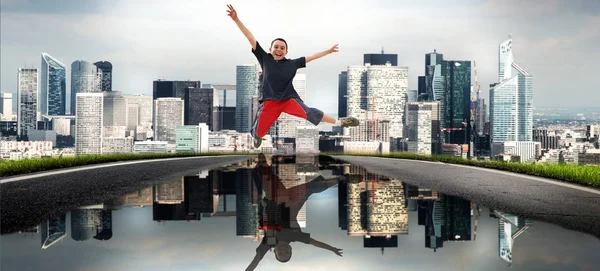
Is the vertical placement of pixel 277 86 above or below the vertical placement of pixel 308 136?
above

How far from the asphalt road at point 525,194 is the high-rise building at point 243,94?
234 feet

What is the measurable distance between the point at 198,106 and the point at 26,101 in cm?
4406

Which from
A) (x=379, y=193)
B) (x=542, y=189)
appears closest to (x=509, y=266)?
(x=379, y=193)

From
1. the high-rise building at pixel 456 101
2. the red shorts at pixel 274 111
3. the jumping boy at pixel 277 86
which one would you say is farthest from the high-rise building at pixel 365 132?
the jumping boy at pixel 277 86

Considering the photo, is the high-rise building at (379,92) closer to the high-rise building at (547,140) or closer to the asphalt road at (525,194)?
the high-rise building at (547,140)

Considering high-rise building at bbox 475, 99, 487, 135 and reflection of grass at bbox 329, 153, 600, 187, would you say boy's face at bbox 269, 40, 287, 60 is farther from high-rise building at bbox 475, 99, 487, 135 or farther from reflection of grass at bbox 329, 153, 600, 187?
high-rise building at bbox 475, 99, 487, 135

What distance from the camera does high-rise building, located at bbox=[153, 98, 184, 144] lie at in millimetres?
139875

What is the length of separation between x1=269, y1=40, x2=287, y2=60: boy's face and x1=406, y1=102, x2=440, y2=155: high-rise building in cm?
8428

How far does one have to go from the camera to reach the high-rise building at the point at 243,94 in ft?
297

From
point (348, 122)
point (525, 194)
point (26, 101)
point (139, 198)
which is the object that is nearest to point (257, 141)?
point (348, 122)

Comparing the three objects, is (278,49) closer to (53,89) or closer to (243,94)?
(243,94)

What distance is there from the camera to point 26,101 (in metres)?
129

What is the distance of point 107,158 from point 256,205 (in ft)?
40.6

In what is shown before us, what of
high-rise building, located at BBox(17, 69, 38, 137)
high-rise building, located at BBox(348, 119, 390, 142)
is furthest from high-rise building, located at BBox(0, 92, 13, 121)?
high-rise building, located at BBox(348, 119, 390, 142)
